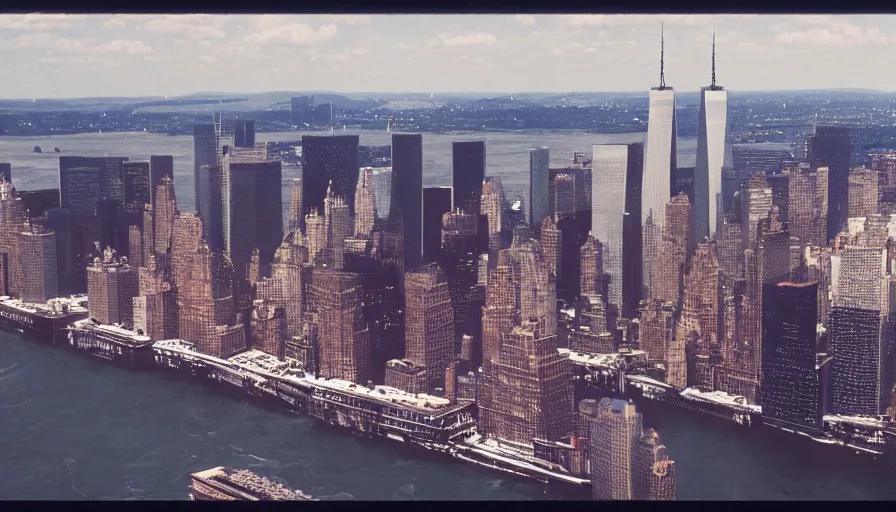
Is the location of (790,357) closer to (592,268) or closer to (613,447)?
(592,268)

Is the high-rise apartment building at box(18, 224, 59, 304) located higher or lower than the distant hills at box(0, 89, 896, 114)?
lower

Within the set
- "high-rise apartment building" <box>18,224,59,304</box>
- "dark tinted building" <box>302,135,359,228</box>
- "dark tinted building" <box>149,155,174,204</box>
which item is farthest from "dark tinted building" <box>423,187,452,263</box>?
"high-rise apartment building" <box>18,224,59,304</box>

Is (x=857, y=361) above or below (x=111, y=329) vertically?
below

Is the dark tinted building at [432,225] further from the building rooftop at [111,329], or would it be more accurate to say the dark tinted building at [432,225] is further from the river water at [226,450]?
the building rooftop at [111,329]

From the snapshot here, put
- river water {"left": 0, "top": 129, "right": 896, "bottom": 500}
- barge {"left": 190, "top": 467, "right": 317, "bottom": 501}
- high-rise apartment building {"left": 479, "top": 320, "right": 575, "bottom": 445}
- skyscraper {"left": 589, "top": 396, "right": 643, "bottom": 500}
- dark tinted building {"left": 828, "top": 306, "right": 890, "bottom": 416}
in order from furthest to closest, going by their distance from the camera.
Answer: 1. dark tinted building {"left": 828, "top": 306, "right": 890, "bottom": 416}
2. high-rise apartment building {"left": 479, "top": 320, "right": 575, "bottom": 445}
3. river water {"left": 0, "top": 129, "right": 896, "bottom": 500}
4. skyscraper {"left": 589, "top": 396, "right": 643, "bottom": 500}
5. barge {"left": 190, "top": 467, "right": 317, "bottom": 501}

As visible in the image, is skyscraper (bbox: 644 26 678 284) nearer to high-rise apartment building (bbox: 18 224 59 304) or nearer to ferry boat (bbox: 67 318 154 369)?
ferry boat (bbox: 67 318 154 369)

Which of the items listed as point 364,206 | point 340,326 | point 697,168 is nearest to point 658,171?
point 697,168
